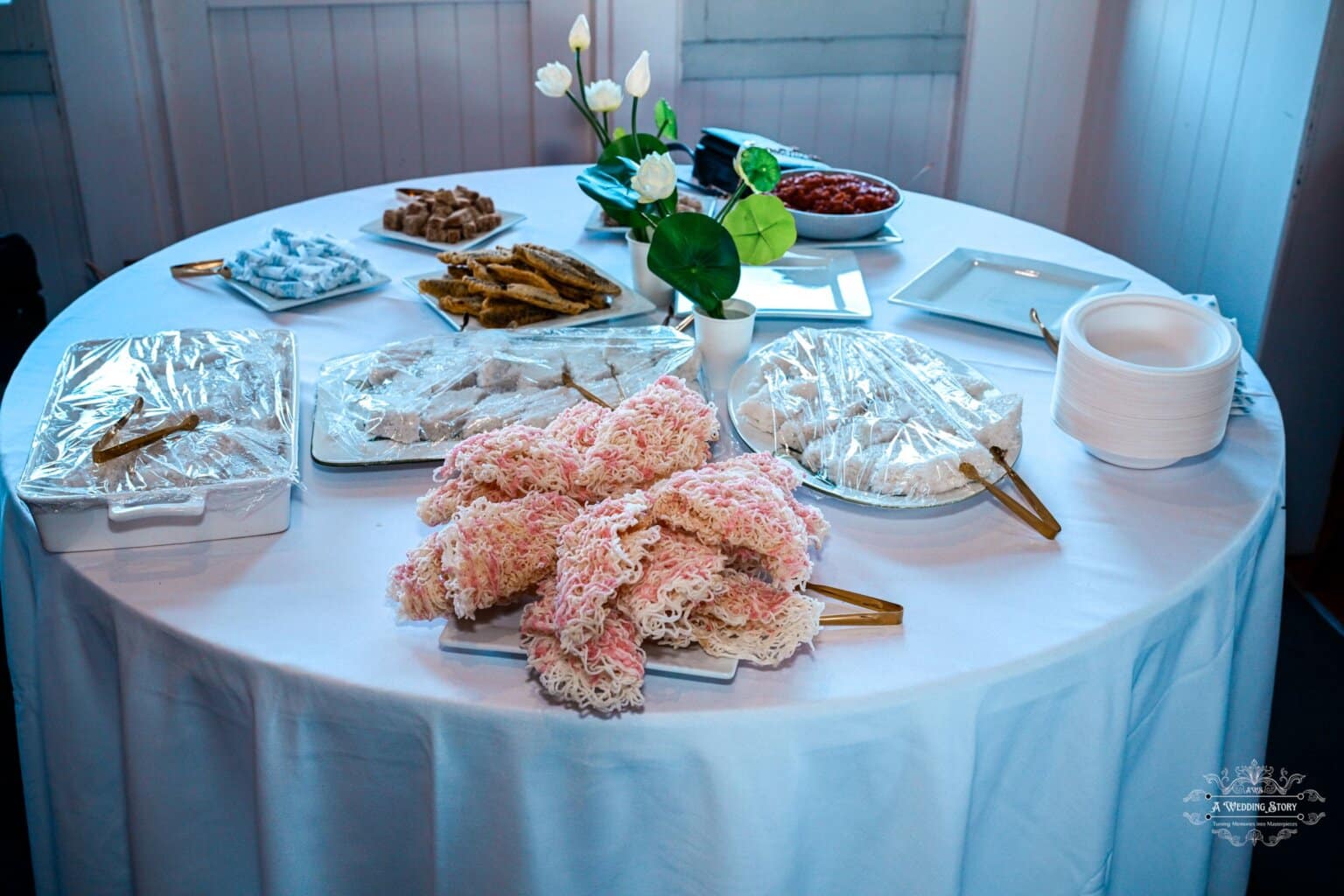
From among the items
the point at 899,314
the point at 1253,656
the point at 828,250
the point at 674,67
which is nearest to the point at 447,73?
the point at 674,67

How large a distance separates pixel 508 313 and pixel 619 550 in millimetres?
689

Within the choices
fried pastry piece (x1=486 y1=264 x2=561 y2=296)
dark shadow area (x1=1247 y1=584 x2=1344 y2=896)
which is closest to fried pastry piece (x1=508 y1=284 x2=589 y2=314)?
fried pastry piece (x1=486 y1=264 x2=561 y2=296)

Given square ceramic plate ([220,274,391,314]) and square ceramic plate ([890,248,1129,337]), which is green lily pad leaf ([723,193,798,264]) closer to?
square ceramic plate ([890,248,1129,337])

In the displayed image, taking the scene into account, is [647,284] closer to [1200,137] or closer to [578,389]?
[578,389]

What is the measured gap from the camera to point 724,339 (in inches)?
51.0

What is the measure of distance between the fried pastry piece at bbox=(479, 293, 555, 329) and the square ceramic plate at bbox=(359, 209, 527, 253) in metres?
0.28

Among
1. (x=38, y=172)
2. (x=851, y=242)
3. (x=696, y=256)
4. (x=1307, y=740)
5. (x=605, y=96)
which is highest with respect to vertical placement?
(x=605, y=96)

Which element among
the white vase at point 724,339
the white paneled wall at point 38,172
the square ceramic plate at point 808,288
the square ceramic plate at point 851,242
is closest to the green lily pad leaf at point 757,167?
the white vase at point 724,339

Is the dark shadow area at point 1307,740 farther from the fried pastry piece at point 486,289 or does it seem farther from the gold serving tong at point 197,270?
the gold serving tong at point 197,270

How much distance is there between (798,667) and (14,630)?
0.77m

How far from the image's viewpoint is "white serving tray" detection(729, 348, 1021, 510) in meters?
1.06

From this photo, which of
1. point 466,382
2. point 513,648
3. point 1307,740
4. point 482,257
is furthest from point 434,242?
point 1307,740

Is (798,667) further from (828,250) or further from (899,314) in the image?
(828,250)

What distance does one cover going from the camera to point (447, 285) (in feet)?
4.89
